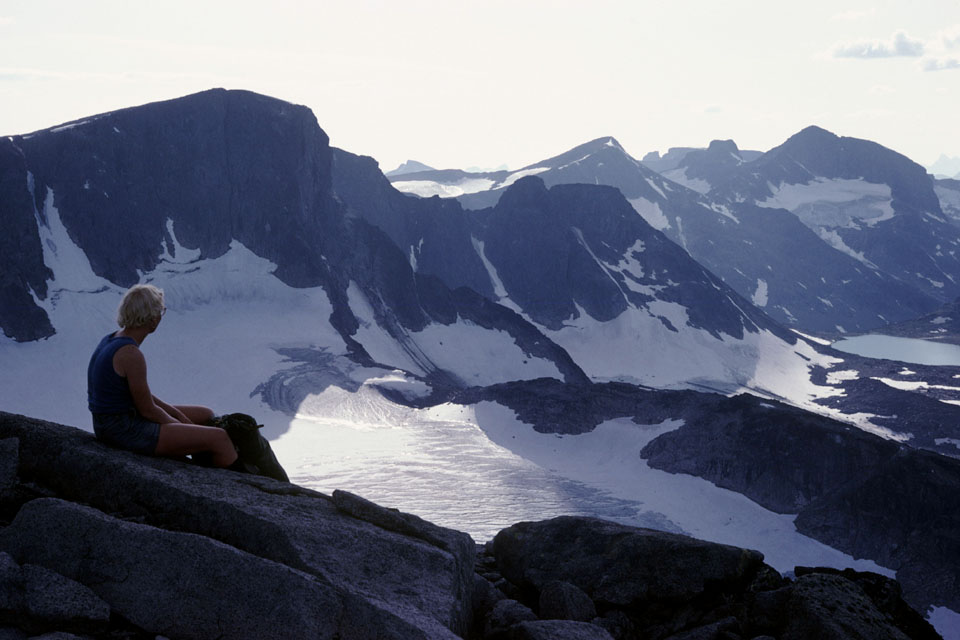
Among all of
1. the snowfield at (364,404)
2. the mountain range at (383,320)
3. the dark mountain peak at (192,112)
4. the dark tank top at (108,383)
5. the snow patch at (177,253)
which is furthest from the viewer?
the dark mountain peak at (192,112)

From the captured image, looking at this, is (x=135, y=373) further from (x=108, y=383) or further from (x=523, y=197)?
(x=523, y=197)

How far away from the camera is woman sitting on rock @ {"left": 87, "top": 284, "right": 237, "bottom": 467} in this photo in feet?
31.5

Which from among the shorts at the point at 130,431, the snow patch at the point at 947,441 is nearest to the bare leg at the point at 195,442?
the shorts at the point at 130,431

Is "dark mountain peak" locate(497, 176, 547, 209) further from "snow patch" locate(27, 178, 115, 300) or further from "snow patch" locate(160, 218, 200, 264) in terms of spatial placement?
"snow patch" locate(27, 178, 115, 300)

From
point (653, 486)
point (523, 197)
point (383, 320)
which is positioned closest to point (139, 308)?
point (653, 486)

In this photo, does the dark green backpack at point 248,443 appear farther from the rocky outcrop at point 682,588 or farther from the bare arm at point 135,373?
the rocky outcrop at point 682,588

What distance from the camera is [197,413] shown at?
11.2 m

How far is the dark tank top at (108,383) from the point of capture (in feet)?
31.6

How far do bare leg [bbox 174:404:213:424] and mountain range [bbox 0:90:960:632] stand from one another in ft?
176

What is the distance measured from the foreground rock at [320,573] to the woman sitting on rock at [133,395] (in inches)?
9.5

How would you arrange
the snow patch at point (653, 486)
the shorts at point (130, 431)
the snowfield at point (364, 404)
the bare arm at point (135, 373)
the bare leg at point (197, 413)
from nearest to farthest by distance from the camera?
the bare arm at point (135, 373)
the shorts at point (130, 431)
the bare leg at point (197, 413)
the snow patch at point (653, 486)
the snowfield at point (364, 404)

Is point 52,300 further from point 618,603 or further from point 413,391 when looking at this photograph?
point 618,603

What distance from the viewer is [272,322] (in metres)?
107

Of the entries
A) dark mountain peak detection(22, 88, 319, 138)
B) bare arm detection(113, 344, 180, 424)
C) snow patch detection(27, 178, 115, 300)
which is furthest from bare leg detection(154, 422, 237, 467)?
dark mountain peak detection(22, 88, 319, 138)
